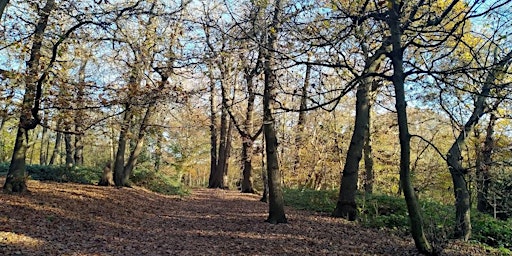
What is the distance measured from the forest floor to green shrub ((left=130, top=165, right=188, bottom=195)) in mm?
5346

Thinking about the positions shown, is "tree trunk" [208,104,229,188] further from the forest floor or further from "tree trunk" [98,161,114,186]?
the forest floor

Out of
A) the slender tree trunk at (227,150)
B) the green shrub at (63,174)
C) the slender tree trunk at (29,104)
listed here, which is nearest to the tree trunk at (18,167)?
the slender tree trunk at (29,104)

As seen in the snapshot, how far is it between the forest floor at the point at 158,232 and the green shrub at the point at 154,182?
535cm

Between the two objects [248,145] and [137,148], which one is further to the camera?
[248,145]

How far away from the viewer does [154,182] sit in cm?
1714

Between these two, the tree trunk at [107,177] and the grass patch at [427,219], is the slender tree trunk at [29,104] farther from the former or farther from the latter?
the grass patch at [427,219]

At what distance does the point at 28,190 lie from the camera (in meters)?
10.0

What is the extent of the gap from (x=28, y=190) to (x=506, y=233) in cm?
1166

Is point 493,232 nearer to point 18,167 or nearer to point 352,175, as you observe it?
point 352,175

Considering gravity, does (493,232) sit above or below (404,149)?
below

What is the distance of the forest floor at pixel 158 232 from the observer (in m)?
6.43

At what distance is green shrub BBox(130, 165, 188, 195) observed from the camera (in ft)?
54.9

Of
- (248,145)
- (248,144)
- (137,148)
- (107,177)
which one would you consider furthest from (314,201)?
(107,177)

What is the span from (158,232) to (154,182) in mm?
9222
